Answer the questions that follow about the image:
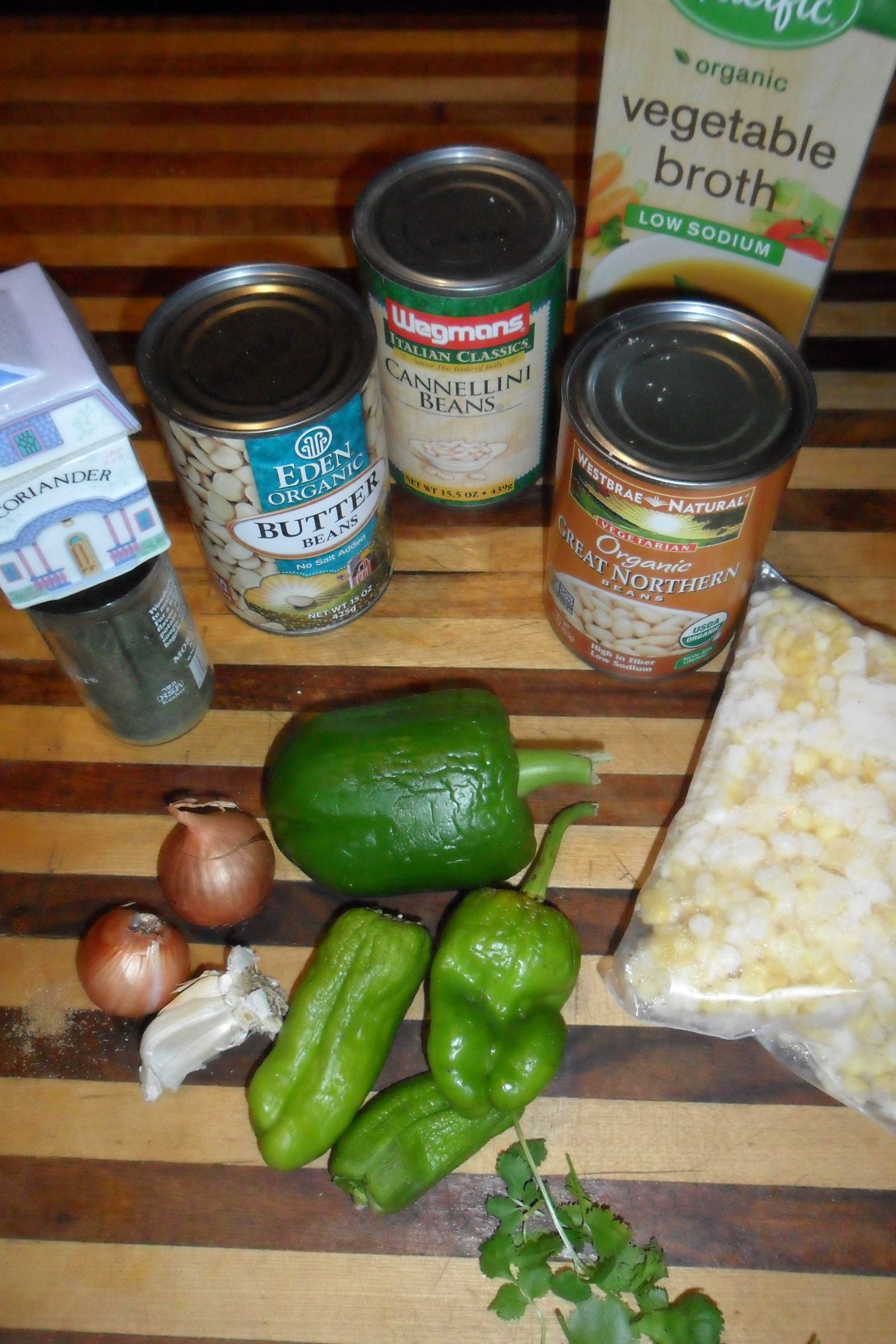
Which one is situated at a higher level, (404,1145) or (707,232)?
(707,232)

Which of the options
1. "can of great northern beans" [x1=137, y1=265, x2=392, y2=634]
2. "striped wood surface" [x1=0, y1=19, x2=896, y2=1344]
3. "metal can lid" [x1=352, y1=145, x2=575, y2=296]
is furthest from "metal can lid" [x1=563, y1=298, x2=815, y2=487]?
"striped wood surface" [x1=0, y1=19, x2=896, y2=1344]

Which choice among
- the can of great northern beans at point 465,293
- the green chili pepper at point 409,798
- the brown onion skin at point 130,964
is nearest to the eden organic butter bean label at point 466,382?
the can of great northern beans at point 465,293

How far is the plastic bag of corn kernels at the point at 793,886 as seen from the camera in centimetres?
98

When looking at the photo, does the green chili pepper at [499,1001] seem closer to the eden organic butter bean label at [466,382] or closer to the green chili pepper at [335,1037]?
the green chili pepper at [335,1037]

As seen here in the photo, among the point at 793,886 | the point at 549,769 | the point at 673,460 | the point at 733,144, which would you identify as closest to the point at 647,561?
the point at 673,460

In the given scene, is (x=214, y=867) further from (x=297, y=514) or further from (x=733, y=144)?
(x=733, y=144)

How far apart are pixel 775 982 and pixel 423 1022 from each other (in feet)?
1.08

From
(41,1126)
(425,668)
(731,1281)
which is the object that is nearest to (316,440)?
(425,668)

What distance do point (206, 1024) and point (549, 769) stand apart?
0.40 metres

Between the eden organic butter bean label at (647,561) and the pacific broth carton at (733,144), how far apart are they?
319 millimetres

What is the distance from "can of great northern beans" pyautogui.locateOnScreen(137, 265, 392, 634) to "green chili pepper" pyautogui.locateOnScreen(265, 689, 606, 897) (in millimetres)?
194

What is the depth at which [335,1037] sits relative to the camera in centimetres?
97

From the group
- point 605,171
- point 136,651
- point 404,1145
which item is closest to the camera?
point 404,1145

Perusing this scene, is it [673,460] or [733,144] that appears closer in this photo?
[673,460]
